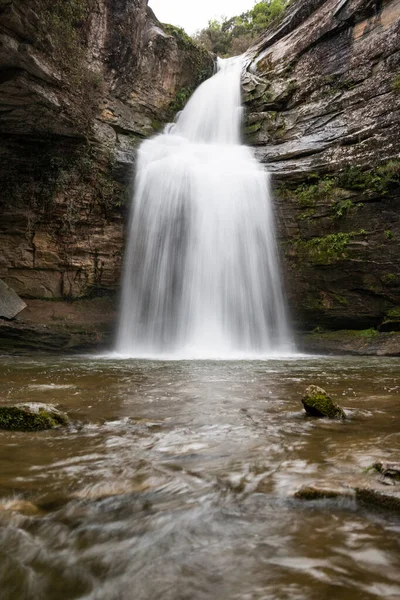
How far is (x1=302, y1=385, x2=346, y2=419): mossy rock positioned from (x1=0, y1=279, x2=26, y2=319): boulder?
376 inches

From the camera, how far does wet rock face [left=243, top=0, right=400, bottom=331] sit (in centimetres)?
1145

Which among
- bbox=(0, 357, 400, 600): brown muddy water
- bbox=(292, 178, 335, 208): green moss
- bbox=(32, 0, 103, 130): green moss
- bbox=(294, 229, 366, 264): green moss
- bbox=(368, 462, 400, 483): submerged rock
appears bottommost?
bbox=(0, 357, 400, 600): brown muddy water

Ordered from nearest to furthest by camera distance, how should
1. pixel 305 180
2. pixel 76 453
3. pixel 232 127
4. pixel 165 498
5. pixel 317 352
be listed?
pixel 165 498, pixel 76 453, pixel 317 352, pixel 305 180, pixel 232 127

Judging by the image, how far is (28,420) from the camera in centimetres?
324

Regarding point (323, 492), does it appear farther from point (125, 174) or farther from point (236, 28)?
point (236, 28)

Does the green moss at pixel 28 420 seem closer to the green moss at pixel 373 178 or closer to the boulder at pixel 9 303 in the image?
the boulder at pixel 9 303

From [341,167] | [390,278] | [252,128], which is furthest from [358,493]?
[252,128]

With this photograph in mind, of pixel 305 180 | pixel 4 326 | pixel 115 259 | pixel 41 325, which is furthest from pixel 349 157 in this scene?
pixel 4 326

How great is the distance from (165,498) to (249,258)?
10.8 m

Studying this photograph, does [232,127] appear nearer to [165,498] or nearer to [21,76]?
[21,76]

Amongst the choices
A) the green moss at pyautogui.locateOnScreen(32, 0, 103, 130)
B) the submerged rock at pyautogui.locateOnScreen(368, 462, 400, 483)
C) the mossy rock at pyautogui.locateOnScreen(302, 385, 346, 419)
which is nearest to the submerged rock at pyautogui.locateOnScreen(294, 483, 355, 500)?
the submerged rock at pyautogui.locateOnScreen(368, 462, 400, 483)

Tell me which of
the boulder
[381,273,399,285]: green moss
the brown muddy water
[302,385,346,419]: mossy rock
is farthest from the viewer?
[381,273,399,285]: green moss

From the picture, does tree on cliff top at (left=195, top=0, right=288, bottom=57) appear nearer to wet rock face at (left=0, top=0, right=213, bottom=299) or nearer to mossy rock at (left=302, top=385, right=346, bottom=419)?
wet rock face at (left=0, top=0, right=213, bottom=299)

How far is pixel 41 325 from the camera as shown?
1148 cm
